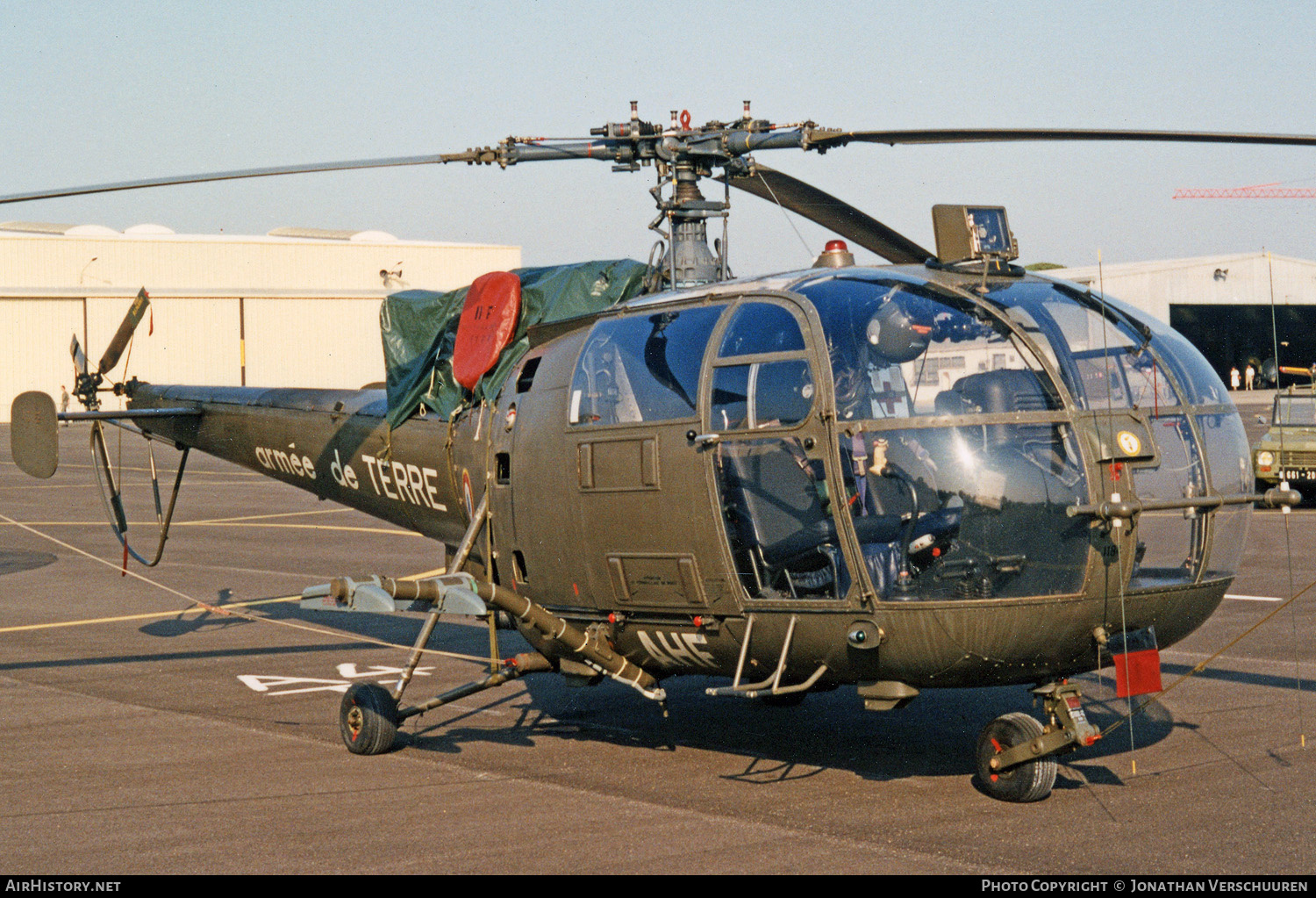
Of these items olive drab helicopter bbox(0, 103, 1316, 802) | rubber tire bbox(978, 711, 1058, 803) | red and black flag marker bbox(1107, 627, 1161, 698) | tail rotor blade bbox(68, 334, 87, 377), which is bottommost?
rubber tire bbox(978, 711, 1058, 803)

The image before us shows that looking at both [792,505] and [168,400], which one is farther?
[168,400]

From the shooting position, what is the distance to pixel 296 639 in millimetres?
14695

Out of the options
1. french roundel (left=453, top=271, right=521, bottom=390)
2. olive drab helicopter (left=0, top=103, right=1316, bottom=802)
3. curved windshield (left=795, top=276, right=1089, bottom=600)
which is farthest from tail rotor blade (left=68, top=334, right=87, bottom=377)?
curved windshield (left=795, top=276, right=1089, bottom=600)

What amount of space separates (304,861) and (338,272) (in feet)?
199

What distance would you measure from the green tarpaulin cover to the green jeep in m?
17.0

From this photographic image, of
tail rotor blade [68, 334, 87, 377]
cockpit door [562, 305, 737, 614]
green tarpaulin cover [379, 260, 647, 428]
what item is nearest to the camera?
cockpit door [562, 305, 737, 614]

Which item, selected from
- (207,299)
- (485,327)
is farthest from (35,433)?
(207,299)

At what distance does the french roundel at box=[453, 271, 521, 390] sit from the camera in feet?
33.2

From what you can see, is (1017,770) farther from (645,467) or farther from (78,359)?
(78,359)

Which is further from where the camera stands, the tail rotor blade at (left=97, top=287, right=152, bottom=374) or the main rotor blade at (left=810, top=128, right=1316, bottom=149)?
the tail rotor blade at (left=97, top=287, right=152, bottom=374)

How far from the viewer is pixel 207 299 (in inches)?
2306

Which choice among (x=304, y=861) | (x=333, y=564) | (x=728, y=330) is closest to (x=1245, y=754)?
(x=728, y=330)

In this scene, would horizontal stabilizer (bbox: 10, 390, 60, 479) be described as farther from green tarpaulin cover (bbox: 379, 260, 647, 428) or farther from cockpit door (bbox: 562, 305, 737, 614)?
cockpit door (bbox: 562, 305, 737, 614)
